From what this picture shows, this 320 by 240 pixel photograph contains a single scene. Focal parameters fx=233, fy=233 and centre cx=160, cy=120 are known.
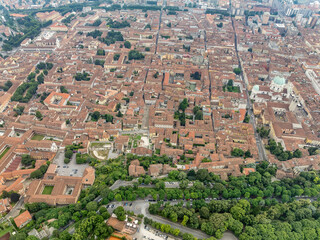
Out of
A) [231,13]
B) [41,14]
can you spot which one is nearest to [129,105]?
[41,14]

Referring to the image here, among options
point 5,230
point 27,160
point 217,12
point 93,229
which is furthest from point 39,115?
point 217,12

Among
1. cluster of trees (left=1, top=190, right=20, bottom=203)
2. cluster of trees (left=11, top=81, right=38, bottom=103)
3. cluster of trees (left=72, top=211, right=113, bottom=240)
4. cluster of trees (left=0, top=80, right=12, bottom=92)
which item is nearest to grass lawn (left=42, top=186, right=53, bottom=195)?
cluster of trees (left=1, top=190, right=20, bottom=203)

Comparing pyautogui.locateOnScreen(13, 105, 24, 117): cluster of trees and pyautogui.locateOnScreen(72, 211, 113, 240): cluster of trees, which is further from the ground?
pyautogui.locateOnScreen(72, 211, 113, 240): cluster of trees

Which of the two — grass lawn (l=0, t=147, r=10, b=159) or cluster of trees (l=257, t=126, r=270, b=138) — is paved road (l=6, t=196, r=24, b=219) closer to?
grass lawn (l=0, t=147, r=10, b=159)

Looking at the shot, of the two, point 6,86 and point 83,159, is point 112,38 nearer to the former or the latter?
point 6,86

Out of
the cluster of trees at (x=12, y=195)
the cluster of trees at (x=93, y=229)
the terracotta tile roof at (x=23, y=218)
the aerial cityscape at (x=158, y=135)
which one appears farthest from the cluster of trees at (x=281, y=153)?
the cluster of trees at (x=12, y=195)

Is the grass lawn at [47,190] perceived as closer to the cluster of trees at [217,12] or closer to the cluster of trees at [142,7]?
the cluster of trees at [142,7]
